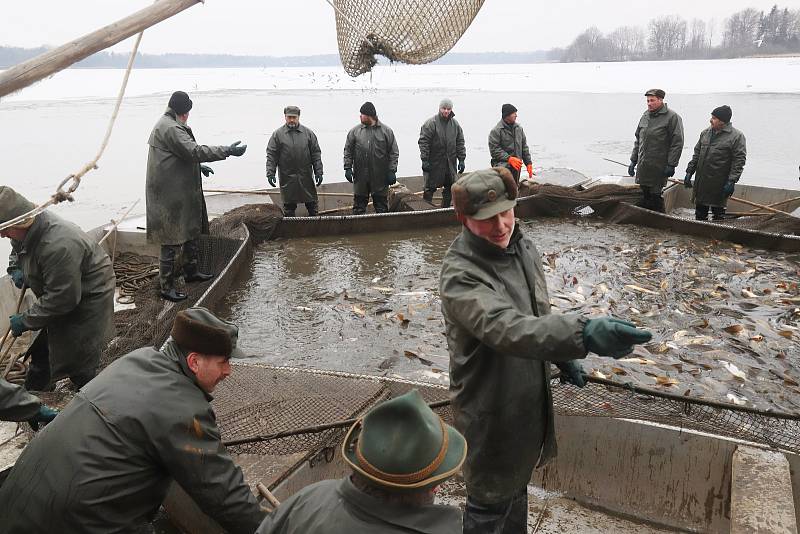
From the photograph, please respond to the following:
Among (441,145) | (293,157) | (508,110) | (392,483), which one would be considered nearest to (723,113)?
(508,110)

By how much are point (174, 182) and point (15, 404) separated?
3.59 meters

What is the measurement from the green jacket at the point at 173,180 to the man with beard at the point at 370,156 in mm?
3068

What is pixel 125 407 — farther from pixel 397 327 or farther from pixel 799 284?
pixel 799 284

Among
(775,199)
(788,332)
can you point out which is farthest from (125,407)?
(775,199)

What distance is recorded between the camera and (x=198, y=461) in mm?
2287

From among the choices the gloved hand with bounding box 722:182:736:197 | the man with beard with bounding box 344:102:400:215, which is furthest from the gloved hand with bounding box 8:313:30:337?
the gloved hand with bounding box 722:182:736:197

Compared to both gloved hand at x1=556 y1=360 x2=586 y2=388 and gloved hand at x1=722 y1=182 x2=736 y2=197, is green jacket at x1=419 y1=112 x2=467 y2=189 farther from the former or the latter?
gloved hand at x1=556 y1=360 x2=586 y2=388

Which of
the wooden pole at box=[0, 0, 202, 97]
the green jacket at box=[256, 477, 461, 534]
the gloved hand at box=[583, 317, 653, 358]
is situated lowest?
the green jacket at box=[256, 477, 461, 534]

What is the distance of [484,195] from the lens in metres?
2.34

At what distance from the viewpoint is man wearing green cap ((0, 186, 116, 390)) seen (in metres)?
3.90

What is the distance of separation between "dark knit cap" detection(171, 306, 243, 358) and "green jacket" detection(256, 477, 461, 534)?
85 centimetres

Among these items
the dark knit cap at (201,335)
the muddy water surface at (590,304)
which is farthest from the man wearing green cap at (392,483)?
the muddy water surface at (590,304)

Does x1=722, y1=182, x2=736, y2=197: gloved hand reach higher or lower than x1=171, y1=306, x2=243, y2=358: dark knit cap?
lower

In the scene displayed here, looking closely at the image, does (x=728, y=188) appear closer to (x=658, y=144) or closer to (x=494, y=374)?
(x=658, y=144)
